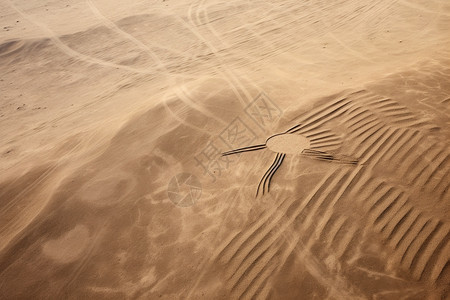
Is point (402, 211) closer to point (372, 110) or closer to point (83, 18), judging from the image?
point (372, 110)

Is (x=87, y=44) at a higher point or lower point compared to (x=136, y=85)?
higher


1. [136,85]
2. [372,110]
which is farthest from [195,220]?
[136,85]

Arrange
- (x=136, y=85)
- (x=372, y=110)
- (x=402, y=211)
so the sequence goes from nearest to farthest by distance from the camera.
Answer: (x=402, y=211)
(x=372, y=110)
(x=136, y=85)

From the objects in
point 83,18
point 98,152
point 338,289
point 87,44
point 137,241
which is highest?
point 83,18

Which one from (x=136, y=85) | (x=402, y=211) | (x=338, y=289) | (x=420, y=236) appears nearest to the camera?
(x=338, y=289)

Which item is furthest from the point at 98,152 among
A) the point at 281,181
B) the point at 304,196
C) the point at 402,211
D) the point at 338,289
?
the point at 402,211

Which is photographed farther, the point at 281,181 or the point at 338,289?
the point at 281,181

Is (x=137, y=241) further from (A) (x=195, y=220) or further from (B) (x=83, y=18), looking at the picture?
(B) (x=83, y=18)
